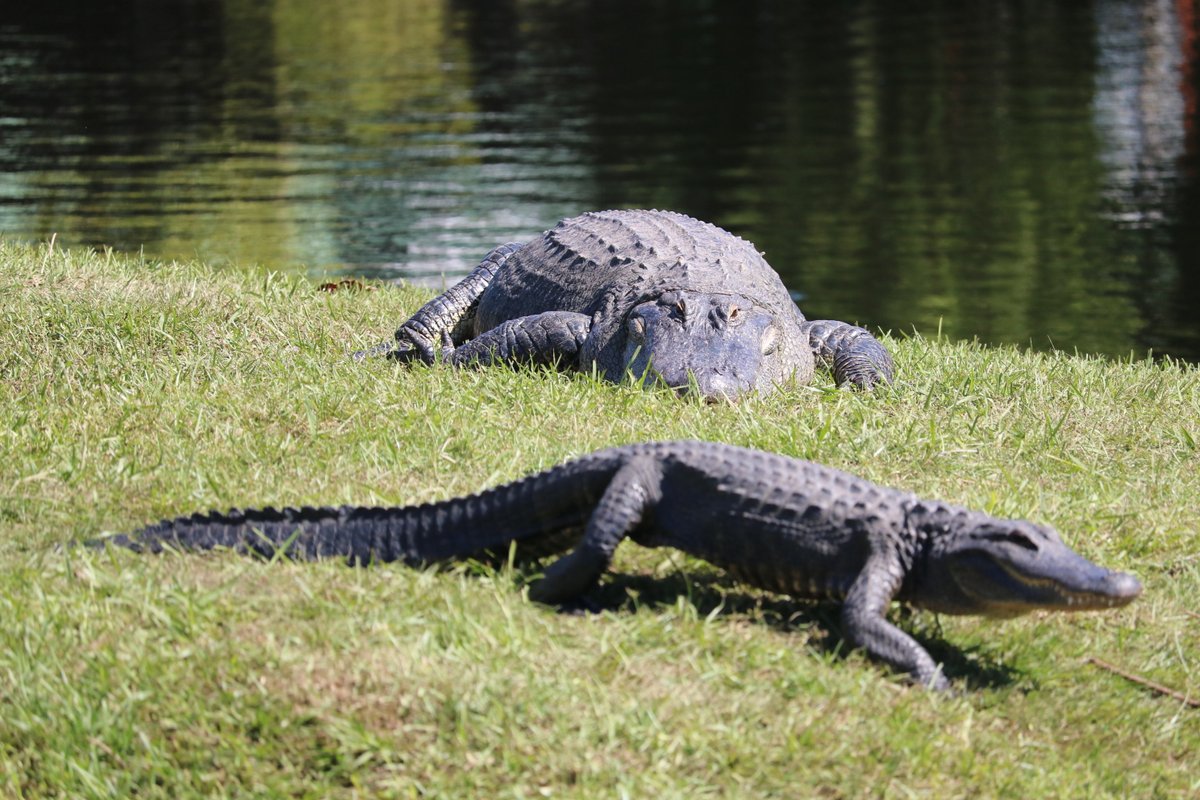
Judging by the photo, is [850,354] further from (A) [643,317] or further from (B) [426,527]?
(B) [426,527]

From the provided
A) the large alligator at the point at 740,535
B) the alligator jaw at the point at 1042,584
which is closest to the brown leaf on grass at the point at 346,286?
the large alligator at the point at 740,535

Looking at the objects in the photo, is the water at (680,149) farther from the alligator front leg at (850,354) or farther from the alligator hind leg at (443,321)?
the alligator hind leg at (443,321)

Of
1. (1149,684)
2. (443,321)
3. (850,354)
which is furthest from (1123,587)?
(443,321)

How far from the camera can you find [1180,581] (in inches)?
175

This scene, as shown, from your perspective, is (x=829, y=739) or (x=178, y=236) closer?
(x=829, y=739)

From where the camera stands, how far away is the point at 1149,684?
3922 millimetres

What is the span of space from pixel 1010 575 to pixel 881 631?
0.36 metres

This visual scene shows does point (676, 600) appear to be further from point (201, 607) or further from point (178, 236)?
point (178, 236)

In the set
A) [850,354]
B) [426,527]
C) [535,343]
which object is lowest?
[850,354]

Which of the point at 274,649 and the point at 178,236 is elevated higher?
the point at 274,649

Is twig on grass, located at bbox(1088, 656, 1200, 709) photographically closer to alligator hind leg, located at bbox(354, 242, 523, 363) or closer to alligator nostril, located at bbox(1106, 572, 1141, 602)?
alligator nostril, located at bbox(1106, 572, 1141, 602)

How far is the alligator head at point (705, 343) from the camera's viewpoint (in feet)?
20.0

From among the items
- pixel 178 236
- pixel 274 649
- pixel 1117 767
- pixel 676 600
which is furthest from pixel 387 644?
pixel 178 236

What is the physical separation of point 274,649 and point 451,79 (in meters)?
26.6
